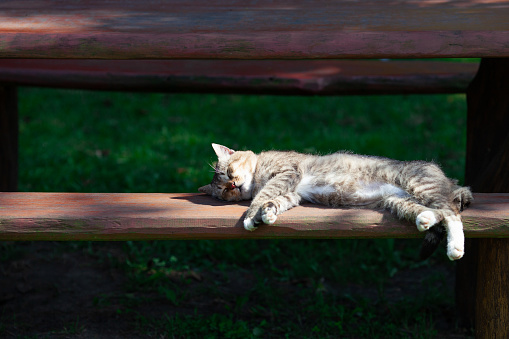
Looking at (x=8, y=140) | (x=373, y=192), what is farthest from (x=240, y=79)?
(x=8, y=140)

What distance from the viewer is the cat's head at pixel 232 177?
2.86 meters

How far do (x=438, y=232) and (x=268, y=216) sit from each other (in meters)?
0.75

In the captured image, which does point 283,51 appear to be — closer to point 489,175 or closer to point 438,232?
point 438,232

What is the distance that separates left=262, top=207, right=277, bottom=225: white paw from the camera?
2262mm

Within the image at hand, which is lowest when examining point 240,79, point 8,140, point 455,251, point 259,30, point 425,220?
point 455,251

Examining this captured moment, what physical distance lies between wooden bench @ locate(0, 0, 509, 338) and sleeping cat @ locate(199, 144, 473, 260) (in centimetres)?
9

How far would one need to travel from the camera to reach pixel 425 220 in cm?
226

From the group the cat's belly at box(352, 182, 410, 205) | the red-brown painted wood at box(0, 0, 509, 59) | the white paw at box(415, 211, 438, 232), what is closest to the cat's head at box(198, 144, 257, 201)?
the cat's belly at box(352, 182, 410, 205)

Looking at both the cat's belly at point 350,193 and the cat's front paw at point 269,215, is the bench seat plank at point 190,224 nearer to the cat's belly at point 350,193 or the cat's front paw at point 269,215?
the cat's front paw at point 269,215

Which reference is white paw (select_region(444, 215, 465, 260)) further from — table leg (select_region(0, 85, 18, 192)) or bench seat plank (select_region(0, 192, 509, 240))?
table leg (select_region(0, 85, 18, 192))

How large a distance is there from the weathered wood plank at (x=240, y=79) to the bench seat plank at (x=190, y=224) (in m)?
1.76

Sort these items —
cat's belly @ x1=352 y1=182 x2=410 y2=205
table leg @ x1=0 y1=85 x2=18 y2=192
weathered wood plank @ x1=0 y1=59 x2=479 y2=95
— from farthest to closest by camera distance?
table leg @ x1=0 y1=85 x2=18 y2=192 < weathered wood plank @ x1=0 y1=59 x2=479 y2=95 < cat's belly @ x1=352 y1=182 x2=410 y2=205

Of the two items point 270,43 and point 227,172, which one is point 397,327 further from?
point 270,43

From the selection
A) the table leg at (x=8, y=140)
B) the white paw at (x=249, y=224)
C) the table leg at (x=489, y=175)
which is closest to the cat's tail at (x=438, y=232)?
the table leg at (x=489, y=175)
